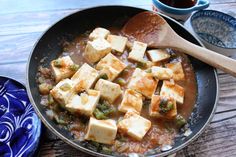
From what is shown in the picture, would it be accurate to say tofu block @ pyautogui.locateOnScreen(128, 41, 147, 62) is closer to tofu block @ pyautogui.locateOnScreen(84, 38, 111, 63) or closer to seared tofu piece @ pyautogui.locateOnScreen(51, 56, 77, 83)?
tofu block @ pyautogui.locateOnScreen(84, 38, 111, 63)

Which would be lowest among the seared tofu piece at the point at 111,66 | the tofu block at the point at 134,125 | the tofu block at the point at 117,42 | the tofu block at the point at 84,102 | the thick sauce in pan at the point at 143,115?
the thick sauce in pan at the point at 143,115

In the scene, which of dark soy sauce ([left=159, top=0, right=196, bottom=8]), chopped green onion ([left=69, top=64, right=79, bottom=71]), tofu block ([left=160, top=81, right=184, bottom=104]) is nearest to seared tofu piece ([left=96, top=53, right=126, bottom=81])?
chopped green onion ([left=69, top=64, right=79, bottom=71])

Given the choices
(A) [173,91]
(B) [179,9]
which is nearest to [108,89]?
(A) [173,91]

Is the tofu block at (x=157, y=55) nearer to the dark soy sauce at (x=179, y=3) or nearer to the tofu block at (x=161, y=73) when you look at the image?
the tofu block at (x=161, y=73)

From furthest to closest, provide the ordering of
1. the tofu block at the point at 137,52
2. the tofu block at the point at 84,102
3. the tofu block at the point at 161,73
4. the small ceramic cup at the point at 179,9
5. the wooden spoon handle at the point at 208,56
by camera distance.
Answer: the small ceramic cup at the point at 179,9, the tofu block at the point at 137,52, the tofu block at the point at 161,73, the wooden spoon handle at the point at 208,56, the tofu block at the point at 84,102

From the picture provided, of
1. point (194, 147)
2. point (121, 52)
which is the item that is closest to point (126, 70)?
point (121, 52)

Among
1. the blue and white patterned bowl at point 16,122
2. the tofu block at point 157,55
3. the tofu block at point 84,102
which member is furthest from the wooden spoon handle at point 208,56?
the blue and white patterned bowl at point 16,122

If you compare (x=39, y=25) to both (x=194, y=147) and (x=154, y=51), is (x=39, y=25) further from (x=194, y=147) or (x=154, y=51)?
(x=194, y=147)
